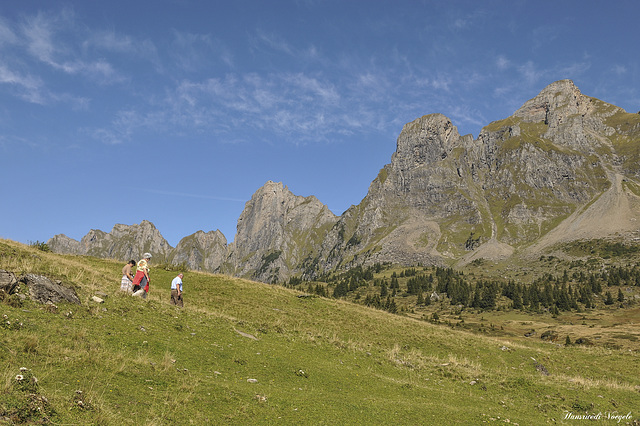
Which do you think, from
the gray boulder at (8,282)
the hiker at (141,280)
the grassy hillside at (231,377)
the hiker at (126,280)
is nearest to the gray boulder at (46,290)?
the grassy hillside at (231,377)

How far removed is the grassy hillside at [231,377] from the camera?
946 centimetres

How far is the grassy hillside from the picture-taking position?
946 centimetres

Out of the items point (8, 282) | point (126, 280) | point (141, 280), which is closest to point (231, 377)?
point (8, 282)

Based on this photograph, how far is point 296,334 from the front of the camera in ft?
78.6

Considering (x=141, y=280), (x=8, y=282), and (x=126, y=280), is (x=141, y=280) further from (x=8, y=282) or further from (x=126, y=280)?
(x=8, y=282)

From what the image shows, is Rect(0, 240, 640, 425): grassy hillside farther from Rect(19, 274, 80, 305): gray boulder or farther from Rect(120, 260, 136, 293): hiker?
Rect(120, 260, 136, 293): hiker

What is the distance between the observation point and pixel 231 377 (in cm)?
1353

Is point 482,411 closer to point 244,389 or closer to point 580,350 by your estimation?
point 244,389

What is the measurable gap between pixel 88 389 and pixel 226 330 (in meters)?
10.5

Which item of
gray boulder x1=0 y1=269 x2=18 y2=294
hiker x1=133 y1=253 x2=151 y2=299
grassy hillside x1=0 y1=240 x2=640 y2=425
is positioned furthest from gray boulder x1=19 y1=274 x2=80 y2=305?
hiker x1=133 y1=253 x2=151 y2=299

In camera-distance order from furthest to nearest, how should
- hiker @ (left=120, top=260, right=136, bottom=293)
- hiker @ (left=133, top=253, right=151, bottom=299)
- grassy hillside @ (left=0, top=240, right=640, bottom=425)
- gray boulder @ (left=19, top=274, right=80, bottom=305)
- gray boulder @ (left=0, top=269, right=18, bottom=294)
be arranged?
hiker @ (left=133, top=253, right=151, bottom=299) < hiker @ (left=120, top=260, right=136, bottom=293) < gray boulder @ (left=19, top=274, right=80, bottom=305) < gray boulder @ (left=0, top=269, right=18, bottom=294) < grassy hillside @ (left=0, top=240, right=640, bottom=425)

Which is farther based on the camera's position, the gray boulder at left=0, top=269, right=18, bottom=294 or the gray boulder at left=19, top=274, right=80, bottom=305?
the gray boulder at left=19, top=274, right=80, bottom=305

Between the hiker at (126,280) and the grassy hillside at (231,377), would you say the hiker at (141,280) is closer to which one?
the hiker at (126,280)

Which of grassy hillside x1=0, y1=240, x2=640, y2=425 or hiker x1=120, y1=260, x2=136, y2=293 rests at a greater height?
hiker x1=120, y1=260, x2=136, y2=293
